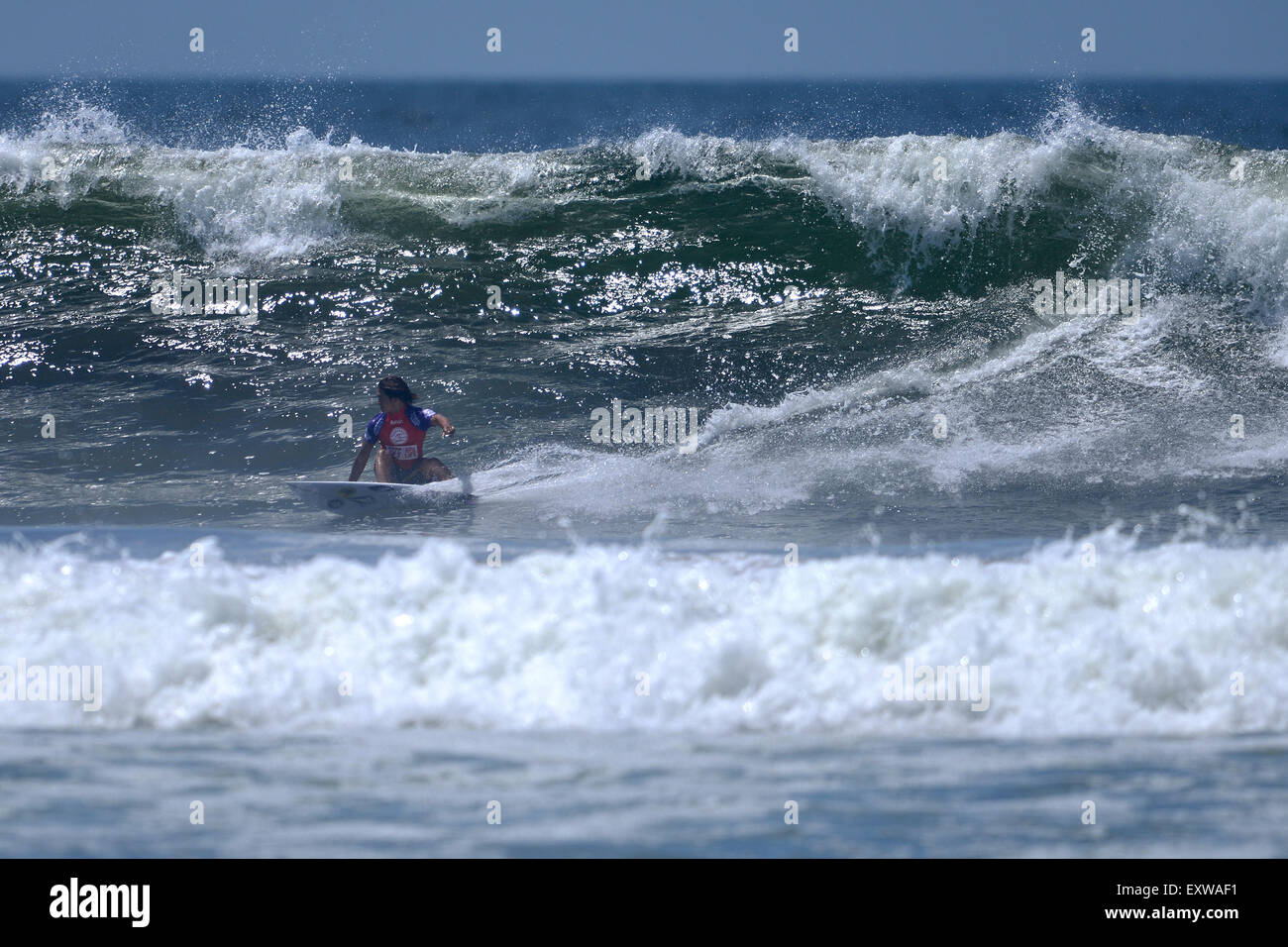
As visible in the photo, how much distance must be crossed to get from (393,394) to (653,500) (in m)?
1.99

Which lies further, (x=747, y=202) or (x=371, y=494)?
(x=747, y=202)

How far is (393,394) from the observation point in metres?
8.10

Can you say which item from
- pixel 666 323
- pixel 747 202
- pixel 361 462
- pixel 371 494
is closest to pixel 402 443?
pixel 361 462

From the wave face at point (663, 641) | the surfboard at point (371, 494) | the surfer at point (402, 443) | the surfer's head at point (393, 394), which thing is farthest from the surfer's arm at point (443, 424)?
the wave face at point (663, 641)

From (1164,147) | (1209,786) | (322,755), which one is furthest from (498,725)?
(1164,147)

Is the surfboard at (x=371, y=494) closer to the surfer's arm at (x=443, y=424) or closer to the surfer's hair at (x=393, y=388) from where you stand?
the surfer's arm at (x=443, y=424)

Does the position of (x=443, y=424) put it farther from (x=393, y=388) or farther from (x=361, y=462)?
(x=361, y=462)

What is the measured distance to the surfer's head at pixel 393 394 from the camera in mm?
8078

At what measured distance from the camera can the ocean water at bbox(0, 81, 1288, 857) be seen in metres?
3.85

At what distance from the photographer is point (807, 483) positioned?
8.02 metres

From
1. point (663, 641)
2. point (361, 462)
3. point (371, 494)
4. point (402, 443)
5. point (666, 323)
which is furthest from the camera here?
point (666, 323)

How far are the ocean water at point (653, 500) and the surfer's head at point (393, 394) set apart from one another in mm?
869

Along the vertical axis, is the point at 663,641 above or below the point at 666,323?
below

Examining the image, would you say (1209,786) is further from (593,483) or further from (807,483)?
(593,483)
